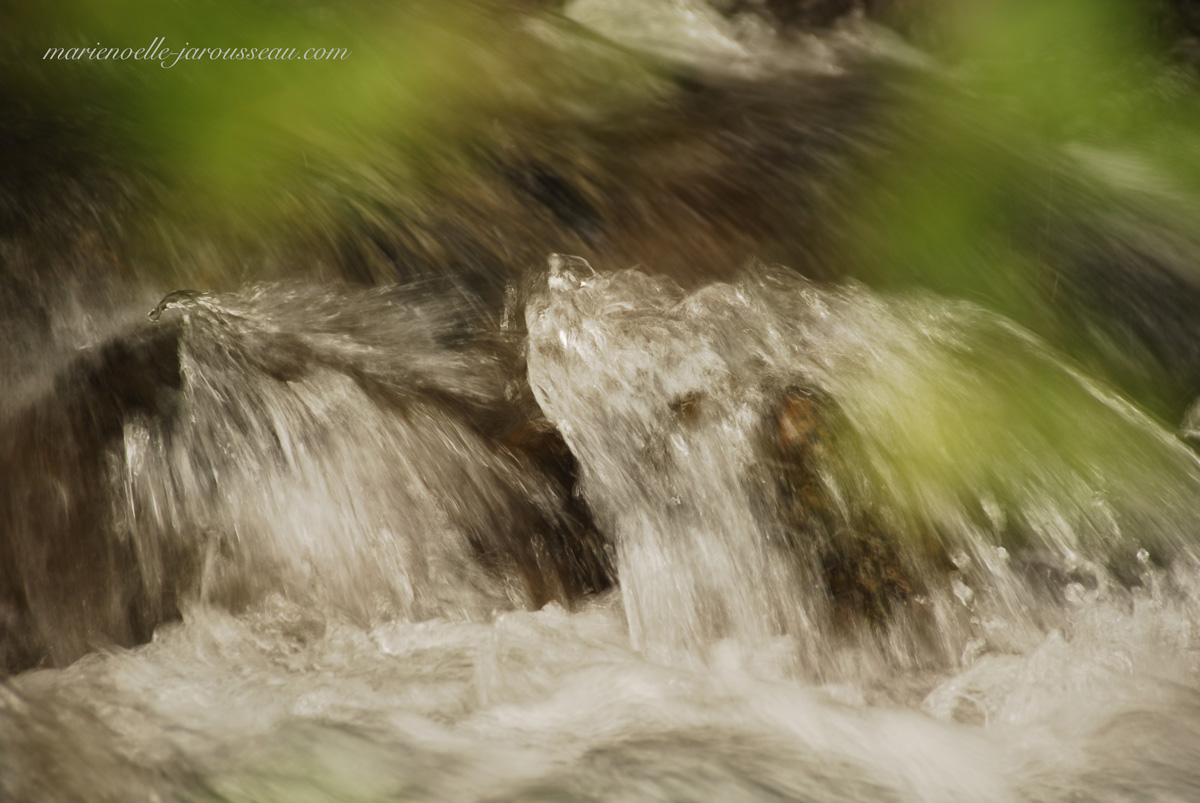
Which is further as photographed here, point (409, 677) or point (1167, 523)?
point (1167, 523)

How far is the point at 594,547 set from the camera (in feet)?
8.72

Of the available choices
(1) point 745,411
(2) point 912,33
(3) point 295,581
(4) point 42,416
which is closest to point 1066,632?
(1) point 745,411

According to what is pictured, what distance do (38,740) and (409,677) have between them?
80 cm

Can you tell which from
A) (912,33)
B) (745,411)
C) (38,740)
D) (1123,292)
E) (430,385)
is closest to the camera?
(38,740)

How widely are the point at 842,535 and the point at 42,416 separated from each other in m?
2.20

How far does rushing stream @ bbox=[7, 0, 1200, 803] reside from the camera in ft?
7.18

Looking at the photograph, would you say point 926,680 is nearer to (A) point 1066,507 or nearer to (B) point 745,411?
(A) point 1066,507

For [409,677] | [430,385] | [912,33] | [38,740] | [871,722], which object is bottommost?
[871,722]

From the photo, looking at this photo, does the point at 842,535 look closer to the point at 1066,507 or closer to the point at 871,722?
the point at 871,722

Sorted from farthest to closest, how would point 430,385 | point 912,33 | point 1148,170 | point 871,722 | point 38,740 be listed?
point 912,33
point 1148,170
point 430,385
point 871,722
point 38,740

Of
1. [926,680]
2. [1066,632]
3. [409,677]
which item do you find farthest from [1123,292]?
[409,677]

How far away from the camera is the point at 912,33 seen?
18.7ft

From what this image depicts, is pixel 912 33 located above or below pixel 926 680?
above

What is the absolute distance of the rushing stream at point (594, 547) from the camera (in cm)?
219
